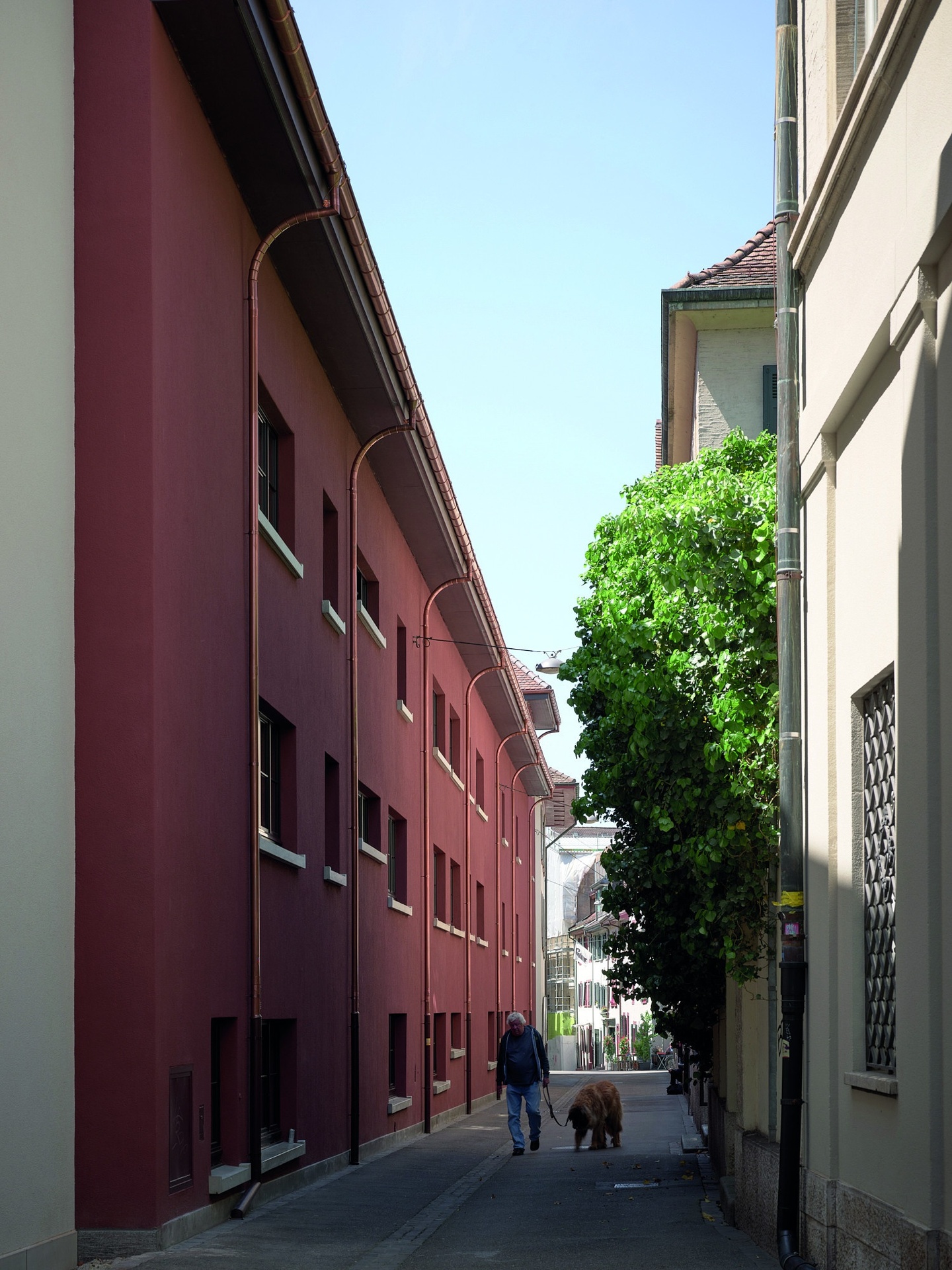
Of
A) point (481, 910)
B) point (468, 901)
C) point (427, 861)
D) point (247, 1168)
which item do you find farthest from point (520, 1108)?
point (481, 910)

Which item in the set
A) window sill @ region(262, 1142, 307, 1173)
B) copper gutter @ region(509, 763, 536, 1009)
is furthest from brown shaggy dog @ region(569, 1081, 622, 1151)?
copper gutter @ region(509, 763, 536, 1009)

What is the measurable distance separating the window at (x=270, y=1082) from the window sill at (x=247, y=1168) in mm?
138

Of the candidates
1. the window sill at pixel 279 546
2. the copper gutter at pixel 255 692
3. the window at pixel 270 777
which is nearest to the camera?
the copper gutter at pixel 255 692

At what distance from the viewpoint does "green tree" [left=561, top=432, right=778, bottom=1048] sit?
11805 millimetres

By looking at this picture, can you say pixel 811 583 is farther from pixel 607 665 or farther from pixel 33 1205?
pixel 33 1205

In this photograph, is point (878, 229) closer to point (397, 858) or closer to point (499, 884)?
point (397, 858)

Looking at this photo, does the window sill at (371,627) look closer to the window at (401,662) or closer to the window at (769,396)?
the window at (401,662)

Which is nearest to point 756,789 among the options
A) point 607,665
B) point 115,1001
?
point 607,665

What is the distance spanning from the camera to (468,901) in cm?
2856

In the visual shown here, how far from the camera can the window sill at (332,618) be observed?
1594 cm

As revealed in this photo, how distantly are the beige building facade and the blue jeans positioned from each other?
9.83 m

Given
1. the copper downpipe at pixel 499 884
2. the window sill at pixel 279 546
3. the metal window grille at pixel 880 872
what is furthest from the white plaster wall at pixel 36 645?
the copper downpipe at pixel 499 884

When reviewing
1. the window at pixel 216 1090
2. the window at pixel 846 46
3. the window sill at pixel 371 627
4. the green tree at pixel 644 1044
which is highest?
the window at pixel 846 46

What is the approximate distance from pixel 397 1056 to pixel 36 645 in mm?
13658
